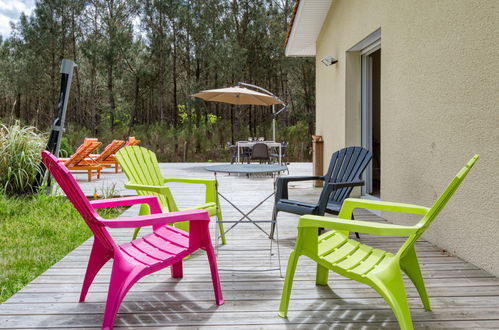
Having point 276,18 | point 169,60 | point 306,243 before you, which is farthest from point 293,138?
point 306,243

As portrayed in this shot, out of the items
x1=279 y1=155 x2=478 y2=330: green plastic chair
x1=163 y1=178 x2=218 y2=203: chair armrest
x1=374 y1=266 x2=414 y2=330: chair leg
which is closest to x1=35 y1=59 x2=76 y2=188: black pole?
x1=163 y1=178 x2=218 y2=203: chair armrest

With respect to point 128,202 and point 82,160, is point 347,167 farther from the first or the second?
point 82,160

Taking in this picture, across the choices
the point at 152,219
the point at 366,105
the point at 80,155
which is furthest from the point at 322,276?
the point at 80,155

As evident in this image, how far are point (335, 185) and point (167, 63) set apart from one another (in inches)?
672

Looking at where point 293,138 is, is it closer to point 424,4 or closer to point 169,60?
point 169,60

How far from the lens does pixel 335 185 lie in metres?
3.43

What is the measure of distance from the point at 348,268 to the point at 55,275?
1941 mm

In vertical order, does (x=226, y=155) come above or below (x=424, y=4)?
below

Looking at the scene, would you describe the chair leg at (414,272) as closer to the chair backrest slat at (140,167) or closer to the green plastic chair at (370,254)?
the green plastic chair at (370,254)

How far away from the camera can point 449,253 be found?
3316mm

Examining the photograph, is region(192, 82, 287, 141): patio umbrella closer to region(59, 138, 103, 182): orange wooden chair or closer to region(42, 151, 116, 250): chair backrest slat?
region(59, 138, 103, 182): orange wooden chair

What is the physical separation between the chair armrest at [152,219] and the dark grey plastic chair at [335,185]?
1.39 meters

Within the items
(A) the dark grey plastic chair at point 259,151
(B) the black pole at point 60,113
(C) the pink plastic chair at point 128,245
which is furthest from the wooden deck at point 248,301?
(A) the dark grey plastic chair at point 259,151

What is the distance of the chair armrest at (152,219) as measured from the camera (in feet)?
6.70
